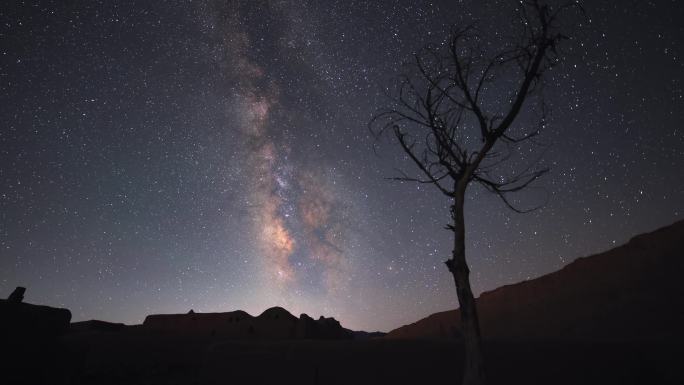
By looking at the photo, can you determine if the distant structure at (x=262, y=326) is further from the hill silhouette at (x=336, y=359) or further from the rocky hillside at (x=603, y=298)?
the rocky hillside at (x=603, y=298)

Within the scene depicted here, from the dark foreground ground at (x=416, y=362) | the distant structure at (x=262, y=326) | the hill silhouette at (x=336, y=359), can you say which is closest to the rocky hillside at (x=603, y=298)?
the distant structure at (x=262, y=326)

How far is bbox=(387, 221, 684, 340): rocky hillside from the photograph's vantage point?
3256 centimetres

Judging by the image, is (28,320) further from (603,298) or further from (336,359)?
(603,298)

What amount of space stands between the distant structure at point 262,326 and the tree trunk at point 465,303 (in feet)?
80.3

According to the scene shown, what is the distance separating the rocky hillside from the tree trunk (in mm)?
24491

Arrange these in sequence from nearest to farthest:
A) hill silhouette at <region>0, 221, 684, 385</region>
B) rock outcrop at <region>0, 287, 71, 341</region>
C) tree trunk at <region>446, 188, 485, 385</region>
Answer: tree trunk at <region>446, 188, 485, 385</region>, rock outcrop at <region>0, 287, 71, 341</region>, hill silhouette at <region>0, 221, 684, 385</region>

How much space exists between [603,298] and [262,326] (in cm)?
3587

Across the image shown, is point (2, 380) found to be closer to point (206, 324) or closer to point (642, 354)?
point (642, 354)

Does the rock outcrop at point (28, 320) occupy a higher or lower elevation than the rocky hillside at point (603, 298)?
lower

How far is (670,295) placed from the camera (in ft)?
110

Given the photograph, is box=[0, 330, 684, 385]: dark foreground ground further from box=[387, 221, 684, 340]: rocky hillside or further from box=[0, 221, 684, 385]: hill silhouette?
box=[387, 221, 684, 340]: rocky hillside

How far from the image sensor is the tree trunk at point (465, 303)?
4.96 m

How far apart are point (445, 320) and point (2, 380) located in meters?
62.6

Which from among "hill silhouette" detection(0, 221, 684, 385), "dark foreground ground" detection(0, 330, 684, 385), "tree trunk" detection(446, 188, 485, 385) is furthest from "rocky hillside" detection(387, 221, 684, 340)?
"tree trunk" detection(446, 188, 485, 385)
